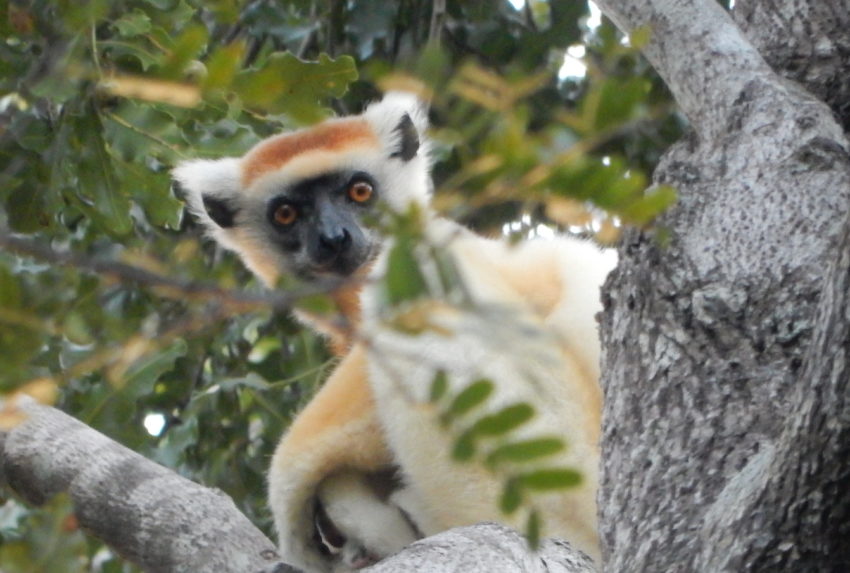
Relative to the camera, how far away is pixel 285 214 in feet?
17.2

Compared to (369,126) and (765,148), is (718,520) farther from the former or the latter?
(369,126)

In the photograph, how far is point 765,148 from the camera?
9.04 ft

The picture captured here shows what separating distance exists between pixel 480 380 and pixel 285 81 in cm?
42

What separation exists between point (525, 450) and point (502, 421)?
0.13ft

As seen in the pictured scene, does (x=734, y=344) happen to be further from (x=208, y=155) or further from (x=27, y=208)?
(x=27, y=208)

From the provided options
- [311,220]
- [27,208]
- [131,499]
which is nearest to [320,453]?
[131,499]

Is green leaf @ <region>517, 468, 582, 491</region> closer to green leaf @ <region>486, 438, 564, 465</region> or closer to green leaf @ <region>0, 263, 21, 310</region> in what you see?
green leaf @ <region>486, 438, 564, 465</region>

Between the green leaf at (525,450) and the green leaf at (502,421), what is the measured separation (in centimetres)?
2

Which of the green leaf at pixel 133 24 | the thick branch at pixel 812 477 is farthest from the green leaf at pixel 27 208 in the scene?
the thick branch at pixel 812 477

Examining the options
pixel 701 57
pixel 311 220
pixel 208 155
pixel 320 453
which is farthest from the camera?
pixel 311 220

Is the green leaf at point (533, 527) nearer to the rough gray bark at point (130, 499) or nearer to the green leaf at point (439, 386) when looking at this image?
the green leaf at point (439, 386)

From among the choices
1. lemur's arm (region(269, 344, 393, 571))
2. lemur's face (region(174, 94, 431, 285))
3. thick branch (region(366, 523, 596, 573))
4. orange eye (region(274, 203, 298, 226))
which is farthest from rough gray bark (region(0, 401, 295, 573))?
orange eye (region(274, 203, 298, 226))

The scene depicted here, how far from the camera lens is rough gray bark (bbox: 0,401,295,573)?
340cm

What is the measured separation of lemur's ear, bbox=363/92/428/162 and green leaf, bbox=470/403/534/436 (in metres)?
3.99
